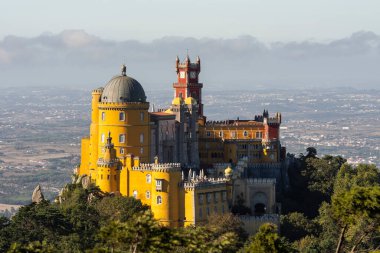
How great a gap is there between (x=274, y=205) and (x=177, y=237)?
59228mm

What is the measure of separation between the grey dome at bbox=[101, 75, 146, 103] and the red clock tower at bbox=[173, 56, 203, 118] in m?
22.3

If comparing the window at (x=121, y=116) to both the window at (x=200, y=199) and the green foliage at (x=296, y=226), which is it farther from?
the green foliage at (x=296, y=226)

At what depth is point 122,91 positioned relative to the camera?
112 metres

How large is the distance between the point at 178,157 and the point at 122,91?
37.2 ft

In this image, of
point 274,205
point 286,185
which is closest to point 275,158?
point 286,185

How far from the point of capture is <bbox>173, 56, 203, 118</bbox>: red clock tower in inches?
5340

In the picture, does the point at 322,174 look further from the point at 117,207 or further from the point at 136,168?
the point at 117,207

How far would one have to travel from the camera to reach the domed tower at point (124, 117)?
368 feet

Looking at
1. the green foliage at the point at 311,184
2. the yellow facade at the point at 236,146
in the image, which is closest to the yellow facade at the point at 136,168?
the yellow facade at the point at 236,146

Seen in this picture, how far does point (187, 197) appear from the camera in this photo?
340ft

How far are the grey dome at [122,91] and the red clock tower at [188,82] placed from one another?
2228cm

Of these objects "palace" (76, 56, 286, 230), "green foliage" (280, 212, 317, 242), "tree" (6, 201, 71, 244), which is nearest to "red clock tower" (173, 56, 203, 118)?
"palace" (76, 56, 286, 230)

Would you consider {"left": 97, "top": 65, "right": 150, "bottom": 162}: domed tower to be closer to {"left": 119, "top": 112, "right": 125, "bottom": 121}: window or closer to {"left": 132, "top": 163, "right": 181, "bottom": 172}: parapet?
{"left": 119, "top": 112, "right": 125, "bottom": 121}: window

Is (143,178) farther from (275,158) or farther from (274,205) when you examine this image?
(275,158)
